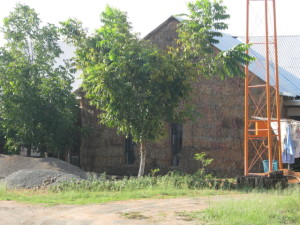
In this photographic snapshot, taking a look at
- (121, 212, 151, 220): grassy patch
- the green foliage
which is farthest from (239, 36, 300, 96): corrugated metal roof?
(121, 212, 151, 220): grassy patch

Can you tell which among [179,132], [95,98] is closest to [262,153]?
[179,132]

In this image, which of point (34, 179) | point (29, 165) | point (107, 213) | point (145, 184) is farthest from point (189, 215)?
point (29, 165)

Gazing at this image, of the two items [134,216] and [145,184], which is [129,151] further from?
[134,216]

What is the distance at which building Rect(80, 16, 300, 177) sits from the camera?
74.3 ft

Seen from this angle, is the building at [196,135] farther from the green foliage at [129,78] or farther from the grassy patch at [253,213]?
the grassy patch at [253,213]

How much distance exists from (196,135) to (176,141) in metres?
1.16

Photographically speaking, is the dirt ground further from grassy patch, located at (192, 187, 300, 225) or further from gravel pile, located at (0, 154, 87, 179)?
gravel pile, located at (0, 154, 87, 179)

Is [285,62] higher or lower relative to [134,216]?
higher

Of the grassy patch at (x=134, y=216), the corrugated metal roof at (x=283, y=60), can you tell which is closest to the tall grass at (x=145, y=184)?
the grassy patch at (x=134, y=216)

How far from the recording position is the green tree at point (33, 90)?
22.9m

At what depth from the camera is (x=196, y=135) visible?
75.5 feet

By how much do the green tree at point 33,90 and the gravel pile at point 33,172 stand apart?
6.30ft

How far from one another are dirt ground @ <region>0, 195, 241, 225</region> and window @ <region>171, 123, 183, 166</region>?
995 centimetres

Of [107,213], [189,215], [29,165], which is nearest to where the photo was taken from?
[189,215]
